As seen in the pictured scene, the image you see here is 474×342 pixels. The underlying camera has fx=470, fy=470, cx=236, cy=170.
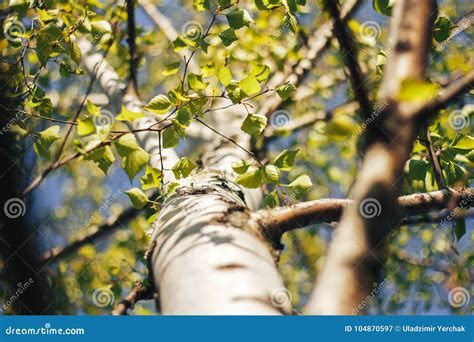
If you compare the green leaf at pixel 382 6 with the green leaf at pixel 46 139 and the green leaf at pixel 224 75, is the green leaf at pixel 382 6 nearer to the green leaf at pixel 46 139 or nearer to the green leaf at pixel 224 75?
the green leaf at pixel 224 75

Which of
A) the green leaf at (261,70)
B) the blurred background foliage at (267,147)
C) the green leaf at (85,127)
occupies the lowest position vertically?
the blurred background foliage at (267,147)

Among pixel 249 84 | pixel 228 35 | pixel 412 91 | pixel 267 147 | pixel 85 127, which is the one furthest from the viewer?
pixel 267 147

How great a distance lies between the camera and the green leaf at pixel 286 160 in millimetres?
1662

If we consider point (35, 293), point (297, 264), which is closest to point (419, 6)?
point (35, 293)

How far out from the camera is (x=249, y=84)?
5.11 ft

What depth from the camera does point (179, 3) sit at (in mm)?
4438

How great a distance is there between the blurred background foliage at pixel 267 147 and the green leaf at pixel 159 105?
539mm

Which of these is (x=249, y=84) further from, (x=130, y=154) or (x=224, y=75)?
(x=130, y=154)

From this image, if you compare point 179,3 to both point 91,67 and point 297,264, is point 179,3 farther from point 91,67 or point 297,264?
point 297,264

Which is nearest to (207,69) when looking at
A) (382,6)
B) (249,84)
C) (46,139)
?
(249,84)

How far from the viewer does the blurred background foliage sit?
2.47 metres

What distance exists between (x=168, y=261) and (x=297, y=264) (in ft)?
12.6

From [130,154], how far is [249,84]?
46cm

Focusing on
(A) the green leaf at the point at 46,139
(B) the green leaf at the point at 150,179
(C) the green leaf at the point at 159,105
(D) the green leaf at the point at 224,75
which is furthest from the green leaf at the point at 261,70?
(A) the green leaf at the point at 46,139
